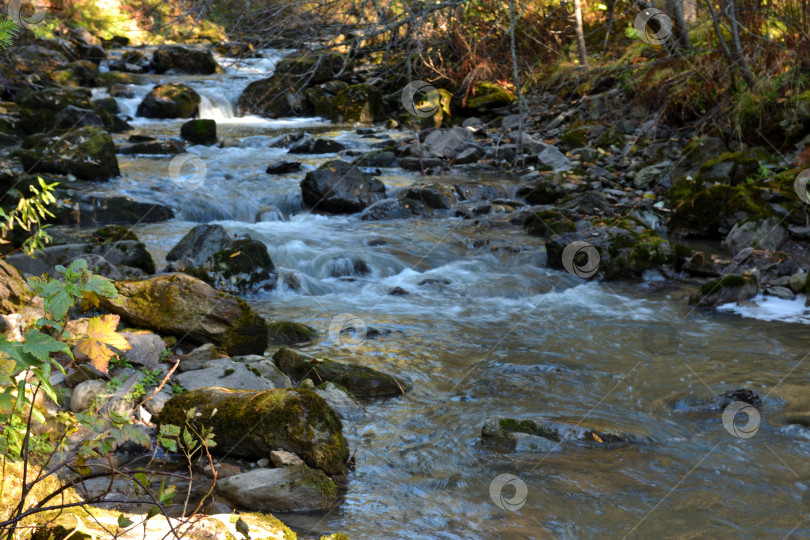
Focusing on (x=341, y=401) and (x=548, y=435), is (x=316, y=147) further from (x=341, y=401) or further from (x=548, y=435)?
(x=548, y=435)

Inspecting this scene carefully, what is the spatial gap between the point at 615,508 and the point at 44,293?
246 cm

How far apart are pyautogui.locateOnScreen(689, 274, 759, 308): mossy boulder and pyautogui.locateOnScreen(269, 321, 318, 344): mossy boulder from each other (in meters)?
3.47

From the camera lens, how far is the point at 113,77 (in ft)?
59.6

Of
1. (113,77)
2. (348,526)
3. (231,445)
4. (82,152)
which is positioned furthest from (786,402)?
(113,77)

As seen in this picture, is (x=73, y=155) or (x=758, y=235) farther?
(x=73, y=155)

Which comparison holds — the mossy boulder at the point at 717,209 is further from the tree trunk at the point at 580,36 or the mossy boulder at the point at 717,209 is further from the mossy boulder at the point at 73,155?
the mossy boulder at the point at 73,155

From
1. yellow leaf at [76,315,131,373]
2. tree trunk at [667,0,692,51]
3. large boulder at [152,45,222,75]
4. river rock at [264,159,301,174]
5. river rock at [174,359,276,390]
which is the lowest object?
river rock at [264,159,301,174]

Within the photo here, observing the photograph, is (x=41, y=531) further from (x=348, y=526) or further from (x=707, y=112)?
(x=707, y=112)

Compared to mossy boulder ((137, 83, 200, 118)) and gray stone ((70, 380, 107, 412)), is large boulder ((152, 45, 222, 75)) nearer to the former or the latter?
mossy boulder ((137, 83, 200, 118))

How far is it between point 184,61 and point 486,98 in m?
10.6

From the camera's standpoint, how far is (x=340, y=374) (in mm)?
4211

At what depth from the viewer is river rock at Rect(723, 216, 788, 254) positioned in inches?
271

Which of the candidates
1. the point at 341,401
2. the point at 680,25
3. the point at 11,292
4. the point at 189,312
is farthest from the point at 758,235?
the point at 11,292

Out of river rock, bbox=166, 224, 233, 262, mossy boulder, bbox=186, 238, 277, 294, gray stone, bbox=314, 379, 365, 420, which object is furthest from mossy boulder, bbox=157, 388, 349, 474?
river rock, bbox=166, 224, 233, 262
